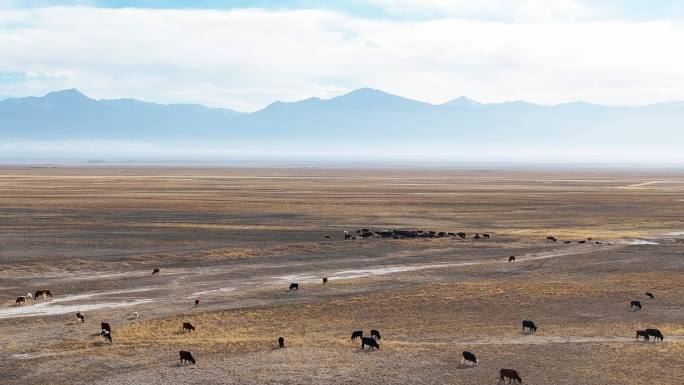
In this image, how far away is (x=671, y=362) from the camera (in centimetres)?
2103

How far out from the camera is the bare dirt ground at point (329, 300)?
20609mm

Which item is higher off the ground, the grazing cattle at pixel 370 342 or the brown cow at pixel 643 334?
the brown cow at pixel 643 334

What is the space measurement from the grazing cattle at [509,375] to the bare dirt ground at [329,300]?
10.7 inches

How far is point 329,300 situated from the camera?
2981 cm

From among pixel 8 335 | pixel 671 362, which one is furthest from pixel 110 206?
pixel 671 362

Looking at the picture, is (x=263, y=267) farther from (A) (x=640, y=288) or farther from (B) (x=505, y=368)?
(B) (x=505, y=368)

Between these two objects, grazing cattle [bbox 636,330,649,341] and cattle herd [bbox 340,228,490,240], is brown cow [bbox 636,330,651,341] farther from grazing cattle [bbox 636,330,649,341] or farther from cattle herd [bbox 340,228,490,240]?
cattle herd [bbox 340,228,490,240]

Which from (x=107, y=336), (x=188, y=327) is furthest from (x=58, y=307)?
(x=188, y=327)

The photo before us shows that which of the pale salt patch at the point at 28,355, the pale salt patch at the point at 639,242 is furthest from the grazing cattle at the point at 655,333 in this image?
the pale salt patch at the point at 639,242

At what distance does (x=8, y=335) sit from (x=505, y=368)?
51.0 feet

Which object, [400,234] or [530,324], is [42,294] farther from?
[400,234]

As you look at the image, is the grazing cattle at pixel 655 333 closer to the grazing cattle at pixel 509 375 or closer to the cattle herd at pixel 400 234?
the grazing cattle at pixel 509 375

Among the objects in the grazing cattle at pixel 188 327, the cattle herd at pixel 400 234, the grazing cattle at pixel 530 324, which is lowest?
the grazing cattle at pixel 188 327

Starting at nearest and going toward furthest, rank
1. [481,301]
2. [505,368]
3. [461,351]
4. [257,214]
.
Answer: [505,368] < [461,351] < [481,301] < [257,214]
